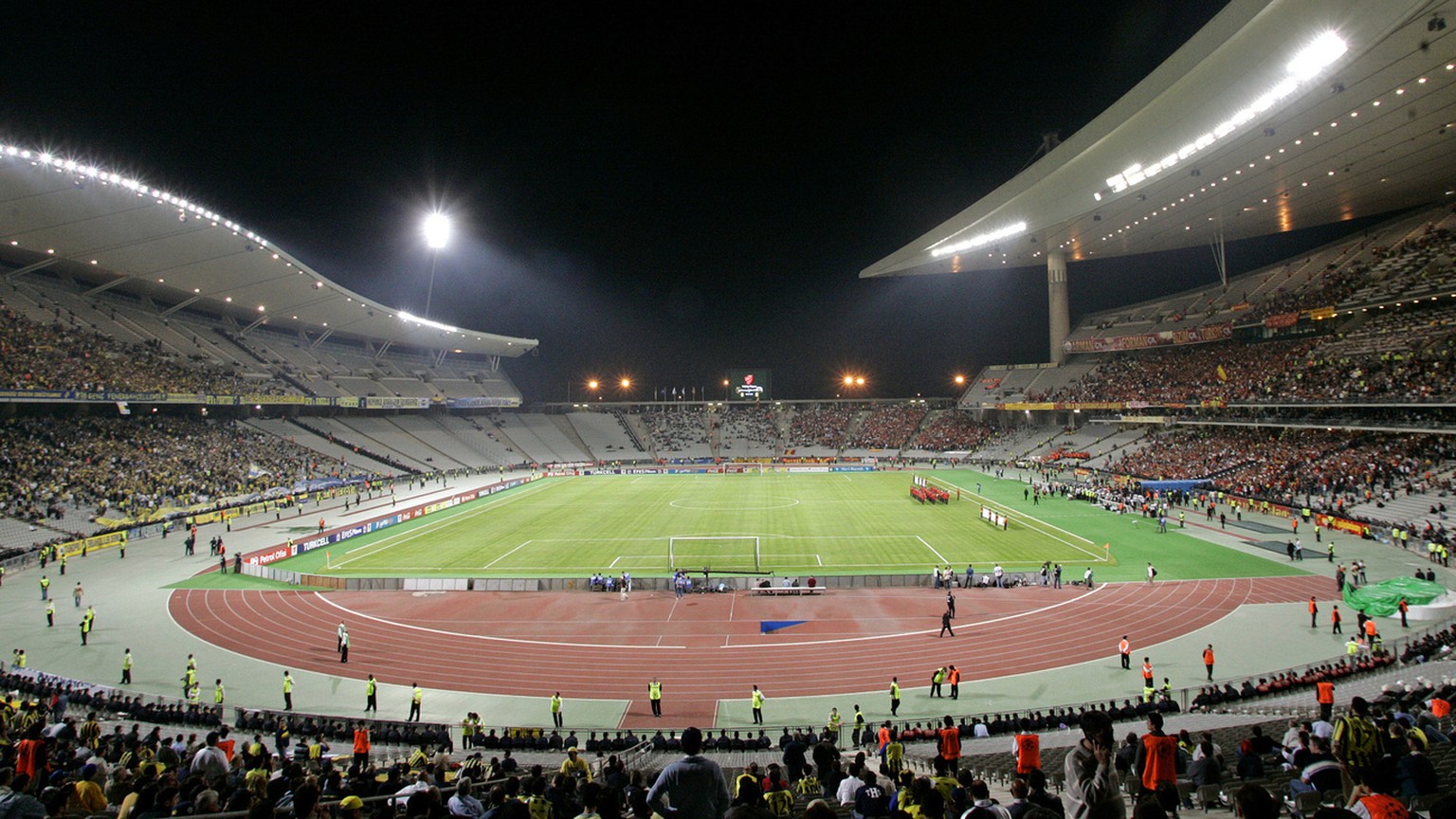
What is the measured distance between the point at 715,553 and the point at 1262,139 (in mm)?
32564

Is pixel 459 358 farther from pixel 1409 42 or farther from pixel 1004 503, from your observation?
pixel 1409 42

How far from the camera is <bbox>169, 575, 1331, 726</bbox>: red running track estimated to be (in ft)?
57.0

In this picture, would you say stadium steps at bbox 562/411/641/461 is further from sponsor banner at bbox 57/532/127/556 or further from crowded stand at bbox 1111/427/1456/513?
crowded stand at bbox 1111/427/1456/513

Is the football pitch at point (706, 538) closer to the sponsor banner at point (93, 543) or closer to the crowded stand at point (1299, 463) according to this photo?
the sponsor banner at point (93, 543)

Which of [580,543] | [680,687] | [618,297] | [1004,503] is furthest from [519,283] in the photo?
[680,687]

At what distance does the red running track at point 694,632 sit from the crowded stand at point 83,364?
2290 cm

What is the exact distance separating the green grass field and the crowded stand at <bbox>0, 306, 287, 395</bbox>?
19898 millimetres

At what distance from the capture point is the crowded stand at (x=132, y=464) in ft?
110

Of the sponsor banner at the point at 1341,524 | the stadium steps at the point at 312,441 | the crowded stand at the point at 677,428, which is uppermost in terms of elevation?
the crowded stand at the point at 677,428

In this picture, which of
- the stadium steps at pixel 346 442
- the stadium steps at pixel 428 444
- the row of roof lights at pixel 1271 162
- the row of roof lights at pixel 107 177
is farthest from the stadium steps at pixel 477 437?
the row of roof lights at pixel 1271 162

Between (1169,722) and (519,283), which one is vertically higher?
(519,283)

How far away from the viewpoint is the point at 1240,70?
28.4m

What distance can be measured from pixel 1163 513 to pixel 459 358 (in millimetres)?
79834

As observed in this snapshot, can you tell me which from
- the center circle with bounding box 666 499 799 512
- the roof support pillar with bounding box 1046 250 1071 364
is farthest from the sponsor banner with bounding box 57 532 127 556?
the roof support pillar with bounding box 1046 250 1071 364
